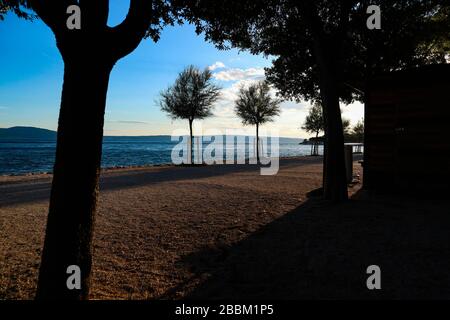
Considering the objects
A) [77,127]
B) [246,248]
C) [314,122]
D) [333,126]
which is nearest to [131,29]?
[77,127]

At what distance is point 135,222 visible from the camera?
24.2 feet

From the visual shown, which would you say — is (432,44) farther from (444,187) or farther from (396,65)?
(444,187)

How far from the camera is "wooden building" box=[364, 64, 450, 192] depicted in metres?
9.49

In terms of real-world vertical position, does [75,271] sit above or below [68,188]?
below

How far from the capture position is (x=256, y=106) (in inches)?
1393

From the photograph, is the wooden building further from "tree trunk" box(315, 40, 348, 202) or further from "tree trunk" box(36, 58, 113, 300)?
"tree trunk" box(36, 58, 113, 300)

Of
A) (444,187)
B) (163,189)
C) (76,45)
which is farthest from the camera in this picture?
(163,189)

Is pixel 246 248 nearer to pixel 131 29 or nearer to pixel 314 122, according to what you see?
pixel 131 29

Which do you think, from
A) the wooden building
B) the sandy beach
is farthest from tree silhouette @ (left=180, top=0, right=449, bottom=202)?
the sandy beach

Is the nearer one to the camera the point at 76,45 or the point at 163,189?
the point at 76,45

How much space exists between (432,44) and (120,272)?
19.2 metres

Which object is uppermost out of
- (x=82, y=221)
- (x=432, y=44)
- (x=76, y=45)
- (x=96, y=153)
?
(x=432, y=44)

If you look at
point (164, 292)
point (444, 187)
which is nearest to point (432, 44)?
point (444, 187)

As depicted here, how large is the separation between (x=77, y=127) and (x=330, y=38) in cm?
911
